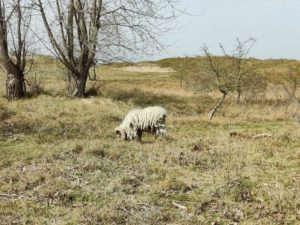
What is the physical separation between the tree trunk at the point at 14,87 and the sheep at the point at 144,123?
9.47 meters

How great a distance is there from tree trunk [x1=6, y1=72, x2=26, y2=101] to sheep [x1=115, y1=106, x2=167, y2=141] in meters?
9.47

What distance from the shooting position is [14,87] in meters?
21.3

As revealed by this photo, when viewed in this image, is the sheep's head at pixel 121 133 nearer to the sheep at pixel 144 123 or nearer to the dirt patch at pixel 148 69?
the sheep at pixel 144 123

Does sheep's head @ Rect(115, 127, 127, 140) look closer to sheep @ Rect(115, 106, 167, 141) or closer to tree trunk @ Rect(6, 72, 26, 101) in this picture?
sheep @ Rect(115, 106, 167, 141)

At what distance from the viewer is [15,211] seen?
7527 mm

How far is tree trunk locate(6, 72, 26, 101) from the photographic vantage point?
2125 centimetres

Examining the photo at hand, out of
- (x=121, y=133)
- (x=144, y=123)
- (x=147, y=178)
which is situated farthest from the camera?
(x=121, y=133)

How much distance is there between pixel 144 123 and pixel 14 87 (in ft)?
33.5

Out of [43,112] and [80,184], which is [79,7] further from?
[80,184]

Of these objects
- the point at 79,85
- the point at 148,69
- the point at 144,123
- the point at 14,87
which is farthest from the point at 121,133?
the point at 148,69

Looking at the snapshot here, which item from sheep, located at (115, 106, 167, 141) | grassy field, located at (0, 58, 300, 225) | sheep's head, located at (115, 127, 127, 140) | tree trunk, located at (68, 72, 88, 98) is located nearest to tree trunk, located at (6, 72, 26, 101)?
tree trunk, located at (68, 72, 88, 98)

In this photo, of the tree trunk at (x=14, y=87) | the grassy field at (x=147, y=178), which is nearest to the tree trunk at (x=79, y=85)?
the tree trunk at (x=14, y=87)

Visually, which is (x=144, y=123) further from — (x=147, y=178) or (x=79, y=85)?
(x=79, y=85)

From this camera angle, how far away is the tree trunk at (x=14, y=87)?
837 inches
